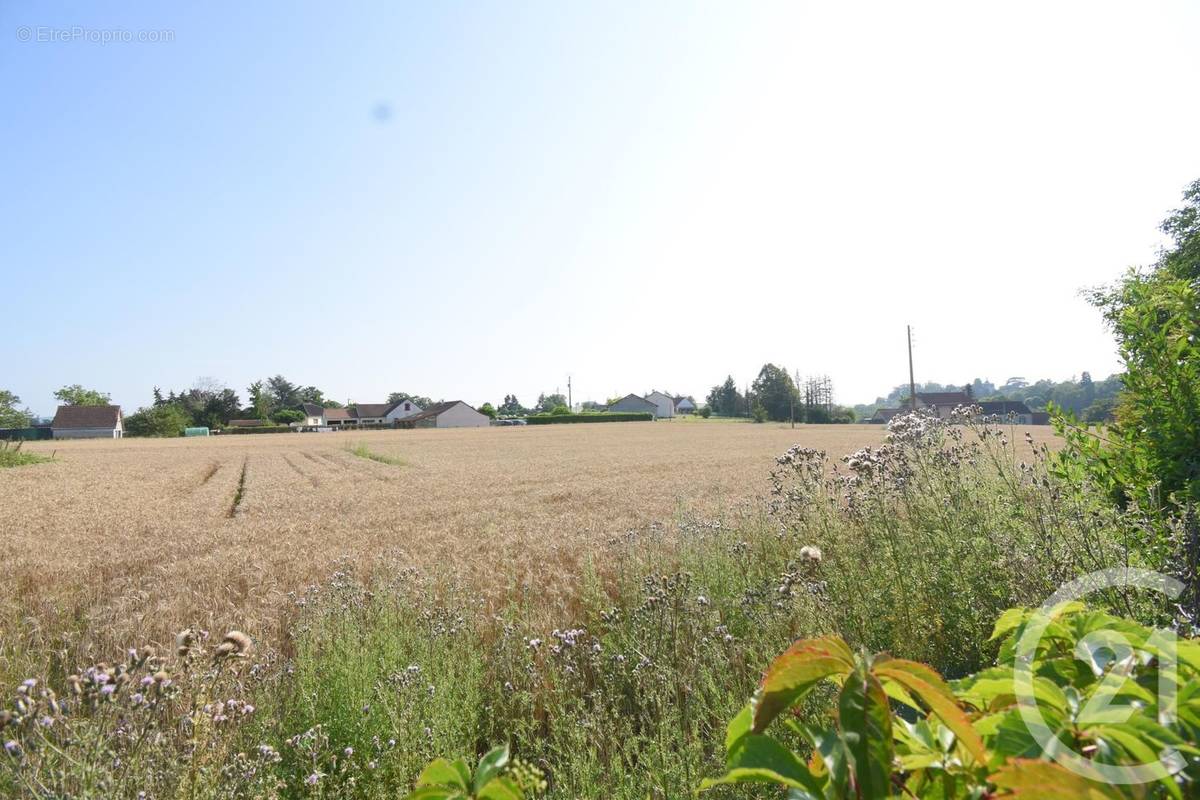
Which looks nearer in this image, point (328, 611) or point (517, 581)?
point (328, 611)

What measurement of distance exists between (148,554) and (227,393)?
111997 mm

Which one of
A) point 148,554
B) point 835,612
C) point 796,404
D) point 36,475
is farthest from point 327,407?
point 835,612

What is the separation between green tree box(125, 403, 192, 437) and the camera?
89625mm

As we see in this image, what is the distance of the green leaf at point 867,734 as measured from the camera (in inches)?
26.7

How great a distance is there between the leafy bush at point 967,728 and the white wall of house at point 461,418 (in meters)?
104

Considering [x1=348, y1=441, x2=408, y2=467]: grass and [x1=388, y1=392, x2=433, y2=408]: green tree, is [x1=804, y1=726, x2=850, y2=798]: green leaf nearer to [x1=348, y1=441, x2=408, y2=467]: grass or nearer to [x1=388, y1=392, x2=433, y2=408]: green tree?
[x1=348, y1=441, x2=408, y2=467]: grass

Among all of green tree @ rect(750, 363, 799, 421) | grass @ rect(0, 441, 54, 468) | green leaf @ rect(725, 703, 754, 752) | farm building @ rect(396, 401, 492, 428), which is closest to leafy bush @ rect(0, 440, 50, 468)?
grass @ rect(0, 441, 54, 468)

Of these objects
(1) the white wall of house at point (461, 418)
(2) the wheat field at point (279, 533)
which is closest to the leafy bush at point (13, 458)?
Answer: (2) the wheat field at point (279, 533)

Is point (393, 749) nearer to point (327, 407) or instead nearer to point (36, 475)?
point (36, 475)

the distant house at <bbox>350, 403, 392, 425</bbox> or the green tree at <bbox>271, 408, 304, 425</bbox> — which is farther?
the distant house at <bbox>350, 403, 392, 425</bbox>

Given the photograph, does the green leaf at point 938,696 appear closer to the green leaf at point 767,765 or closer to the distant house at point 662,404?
the green leaf at point 767,765

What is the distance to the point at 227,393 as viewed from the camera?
10512 centimetres

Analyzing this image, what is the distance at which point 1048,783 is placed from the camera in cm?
55

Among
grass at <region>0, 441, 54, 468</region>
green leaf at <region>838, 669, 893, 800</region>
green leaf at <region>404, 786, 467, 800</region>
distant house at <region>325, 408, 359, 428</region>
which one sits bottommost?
grass at <region>0, 441, 54, 468</region>
